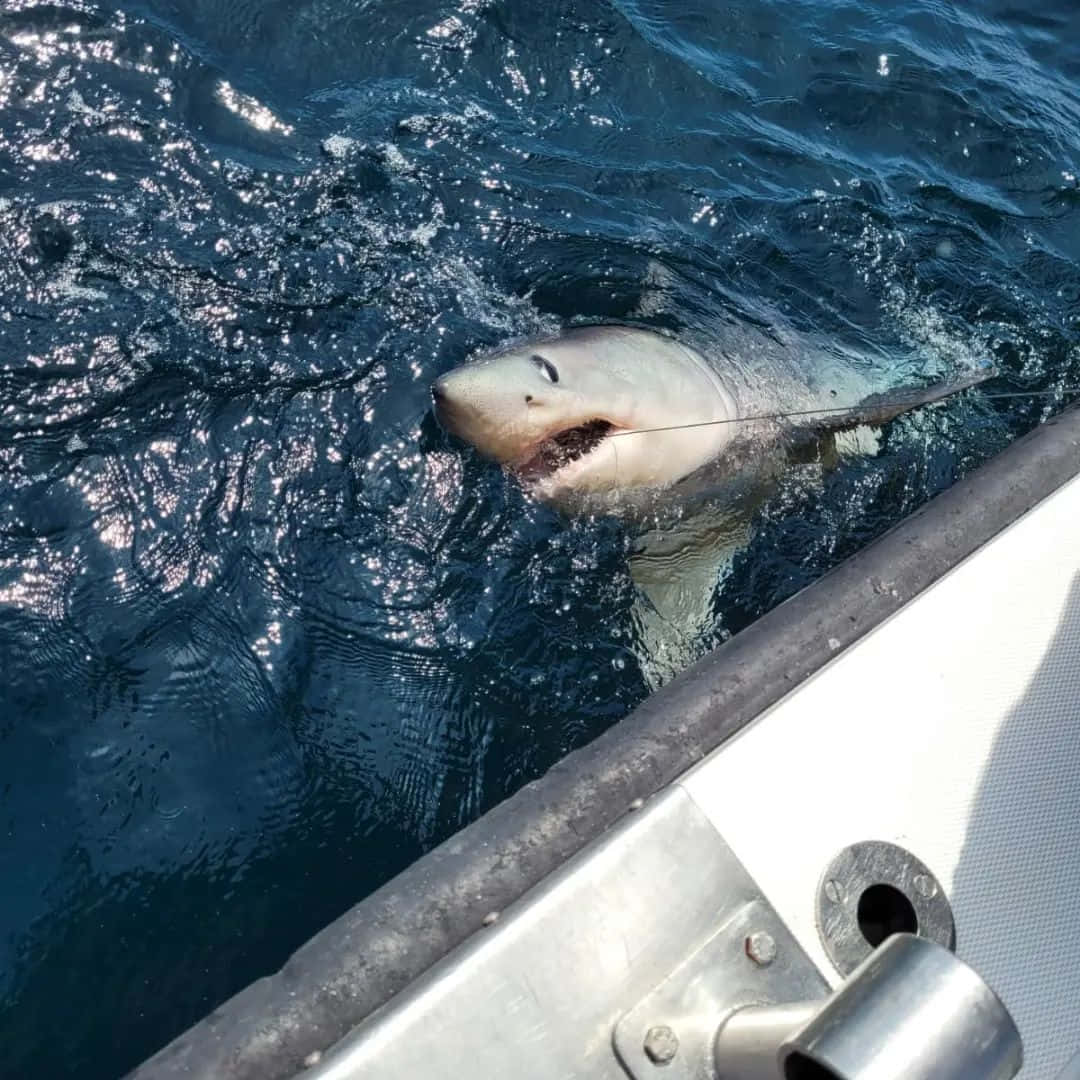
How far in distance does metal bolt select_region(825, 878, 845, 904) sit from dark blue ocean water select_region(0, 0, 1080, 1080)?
42.7 inches

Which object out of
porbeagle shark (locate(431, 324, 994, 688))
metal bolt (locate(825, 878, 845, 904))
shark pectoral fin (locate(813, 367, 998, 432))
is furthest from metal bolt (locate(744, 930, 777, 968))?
shark pectoral fin (locate(813, 367, 998, 432))

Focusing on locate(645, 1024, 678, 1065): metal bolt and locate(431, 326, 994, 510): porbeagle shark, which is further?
locate(431, 326, 994, 510): porbeagle shark

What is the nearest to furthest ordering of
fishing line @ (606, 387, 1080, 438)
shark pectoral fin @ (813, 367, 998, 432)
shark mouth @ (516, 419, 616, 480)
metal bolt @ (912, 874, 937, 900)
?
metal bolt @ (912, 874, 937, 900)
shark mouth @ (516, 419, 616, 480)
fishing line @ (606, 387, 1080, 438)
shark pectoral fin @ (813, 367, 998, 432)

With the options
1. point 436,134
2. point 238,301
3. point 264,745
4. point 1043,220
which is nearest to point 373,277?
point 238,301

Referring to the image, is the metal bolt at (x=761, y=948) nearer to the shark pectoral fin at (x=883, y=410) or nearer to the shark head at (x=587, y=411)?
the shark head at (x=587, y=411)

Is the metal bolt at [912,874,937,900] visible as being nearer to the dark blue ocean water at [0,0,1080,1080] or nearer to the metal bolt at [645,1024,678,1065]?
the metal bolt at [645,1024,678,1065]

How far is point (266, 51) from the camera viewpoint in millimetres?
4762

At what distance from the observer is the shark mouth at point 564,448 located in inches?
114

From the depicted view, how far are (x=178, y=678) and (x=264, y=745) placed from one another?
0.28 meters

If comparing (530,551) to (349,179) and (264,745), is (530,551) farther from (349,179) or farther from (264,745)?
(349,179)

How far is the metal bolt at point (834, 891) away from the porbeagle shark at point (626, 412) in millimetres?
1485

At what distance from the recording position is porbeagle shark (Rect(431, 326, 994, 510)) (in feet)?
8.89

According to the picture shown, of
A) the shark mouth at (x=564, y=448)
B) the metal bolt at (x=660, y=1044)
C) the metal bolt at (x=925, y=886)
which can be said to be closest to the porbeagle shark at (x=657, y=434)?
the shark mouth at (x=564, y=448)

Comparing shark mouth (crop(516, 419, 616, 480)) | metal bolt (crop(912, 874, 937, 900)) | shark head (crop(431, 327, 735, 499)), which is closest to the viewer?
metal bolt (crop(912, 874, 937, 900))
